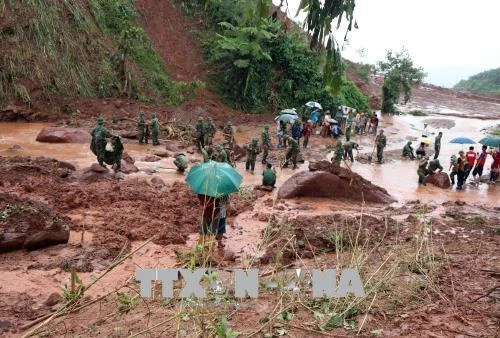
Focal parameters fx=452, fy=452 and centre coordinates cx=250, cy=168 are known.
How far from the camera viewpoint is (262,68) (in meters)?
23.3

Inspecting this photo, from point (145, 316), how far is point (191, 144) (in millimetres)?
12439

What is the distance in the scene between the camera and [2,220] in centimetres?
634

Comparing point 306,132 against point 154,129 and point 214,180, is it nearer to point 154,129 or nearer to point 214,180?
point 154,129

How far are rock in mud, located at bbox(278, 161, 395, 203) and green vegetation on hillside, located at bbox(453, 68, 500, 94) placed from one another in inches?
2141

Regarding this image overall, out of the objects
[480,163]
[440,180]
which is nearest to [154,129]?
[440,180]

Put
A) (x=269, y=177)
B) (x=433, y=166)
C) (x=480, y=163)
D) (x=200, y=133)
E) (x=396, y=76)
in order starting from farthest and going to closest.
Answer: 1. (x=396, y=76)
2. (x=200, y=133)
3. (x=480, y=163)
4. (x=433, y=166)
5. (x=269, y=177)

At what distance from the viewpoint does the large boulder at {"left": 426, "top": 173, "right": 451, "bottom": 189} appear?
44.0ft

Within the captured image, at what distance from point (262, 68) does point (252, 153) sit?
11270 mm

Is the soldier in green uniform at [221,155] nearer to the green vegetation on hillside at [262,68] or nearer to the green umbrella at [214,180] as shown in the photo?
the green umbrella at [214,180]

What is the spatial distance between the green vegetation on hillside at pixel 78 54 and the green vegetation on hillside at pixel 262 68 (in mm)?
2473

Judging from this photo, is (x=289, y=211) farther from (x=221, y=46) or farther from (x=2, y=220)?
(x=221, y=46)

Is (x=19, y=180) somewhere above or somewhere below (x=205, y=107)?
below

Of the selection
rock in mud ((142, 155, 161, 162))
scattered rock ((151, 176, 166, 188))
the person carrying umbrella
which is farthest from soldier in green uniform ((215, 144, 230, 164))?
the person carrying umbrella

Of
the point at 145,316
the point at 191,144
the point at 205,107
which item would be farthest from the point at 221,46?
the point at 145,316
